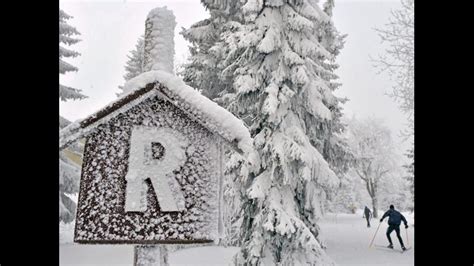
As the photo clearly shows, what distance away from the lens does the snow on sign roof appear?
3.27 m

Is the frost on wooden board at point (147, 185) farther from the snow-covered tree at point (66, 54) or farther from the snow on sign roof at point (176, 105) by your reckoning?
the snow-covered tree at point (66, 54)

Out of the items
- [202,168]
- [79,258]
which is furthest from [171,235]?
[79,258]

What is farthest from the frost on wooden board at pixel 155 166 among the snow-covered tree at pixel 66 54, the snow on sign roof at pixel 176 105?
the snow-covered tree at pixel 66 54

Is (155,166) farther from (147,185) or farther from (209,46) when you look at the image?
(209,46)

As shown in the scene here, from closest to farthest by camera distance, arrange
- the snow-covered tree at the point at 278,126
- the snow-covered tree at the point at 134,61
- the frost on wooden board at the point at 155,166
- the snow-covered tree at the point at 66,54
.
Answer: the frost on wooden board at the point at 155,166, the snow-covered tree at the point at 278,126, the snow-covered tree at the point at 66,54, the snow-covered tree at the point at 134,61

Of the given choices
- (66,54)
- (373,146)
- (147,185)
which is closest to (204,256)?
(66,54)

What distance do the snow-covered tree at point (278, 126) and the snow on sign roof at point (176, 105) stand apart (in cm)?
668

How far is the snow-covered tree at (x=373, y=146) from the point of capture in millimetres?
40156

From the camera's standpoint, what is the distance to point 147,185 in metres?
3.26

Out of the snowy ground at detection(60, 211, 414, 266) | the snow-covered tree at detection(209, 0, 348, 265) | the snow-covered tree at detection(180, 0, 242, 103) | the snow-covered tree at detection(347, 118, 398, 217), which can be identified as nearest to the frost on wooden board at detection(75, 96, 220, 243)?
the snow-covered tree at detection(209, 0, 348, 265)

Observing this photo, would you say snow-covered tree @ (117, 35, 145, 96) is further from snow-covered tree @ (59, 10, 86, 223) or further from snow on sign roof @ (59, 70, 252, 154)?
snow on sign roof @ (59, 70, 252, 154)

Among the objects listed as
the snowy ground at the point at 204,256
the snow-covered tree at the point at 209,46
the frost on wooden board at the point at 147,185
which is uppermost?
the snow-covered tree at the point at 209,46

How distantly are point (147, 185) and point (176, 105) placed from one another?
0.57 m

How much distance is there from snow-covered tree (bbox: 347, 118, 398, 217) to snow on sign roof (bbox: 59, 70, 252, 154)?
3736cm
